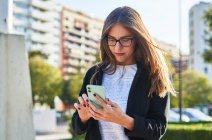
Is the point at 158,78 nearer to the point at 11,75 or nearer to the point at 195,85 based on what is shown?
the point at 11,75

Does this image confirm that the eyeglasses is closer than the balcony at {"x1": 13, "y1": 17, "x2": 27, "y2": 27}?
Yes

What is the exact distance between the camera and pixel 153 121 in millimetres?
2254

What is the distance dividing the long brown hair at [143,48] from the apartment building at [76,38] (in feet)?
327

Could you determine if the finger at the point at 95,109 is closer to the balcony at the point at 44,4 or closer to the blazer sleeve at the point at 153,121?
the blazer sleeve at the point at 153,121

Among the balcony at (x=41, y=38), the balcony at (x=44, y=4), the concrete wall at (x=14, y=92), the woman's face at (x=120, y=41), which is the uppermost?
the balcony at (x=44, y=4)

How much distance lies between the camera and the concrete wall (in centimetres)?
483

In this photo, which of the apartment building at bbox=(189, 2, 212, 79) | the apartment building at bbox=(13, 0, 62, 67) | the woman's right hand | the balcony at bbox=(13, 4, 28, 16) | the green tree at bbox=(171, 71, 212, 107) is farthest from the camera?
the apartment building at bbox=(189, 2, 212, 79)

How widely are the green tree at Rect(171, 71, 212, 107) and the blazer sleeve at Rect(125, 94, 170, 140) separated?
188 ft

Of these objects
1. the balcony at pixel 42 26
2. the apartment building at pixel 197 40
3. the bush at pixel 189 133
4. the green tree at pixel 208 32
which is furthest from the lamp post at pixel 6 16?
the apartment building at pixel 197 40

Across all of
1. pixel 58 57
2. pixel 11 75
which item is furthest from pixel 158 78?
pixel 58 57

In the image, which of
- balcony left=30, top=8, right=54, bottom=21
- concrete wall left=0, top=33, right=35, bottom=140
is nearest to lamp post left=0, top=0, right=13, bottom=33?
concrete wall left=0, top=33, right=35, bottom=140

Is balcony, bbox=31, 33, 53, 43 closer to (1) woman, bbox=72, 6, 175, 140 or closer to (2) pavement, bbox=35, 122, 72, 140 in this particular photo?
(2) pavement, bbox=35, 122, 72, 140

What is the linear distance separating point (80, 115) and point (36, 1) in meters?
93.5

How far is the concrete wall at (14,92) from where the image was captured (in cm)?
483
